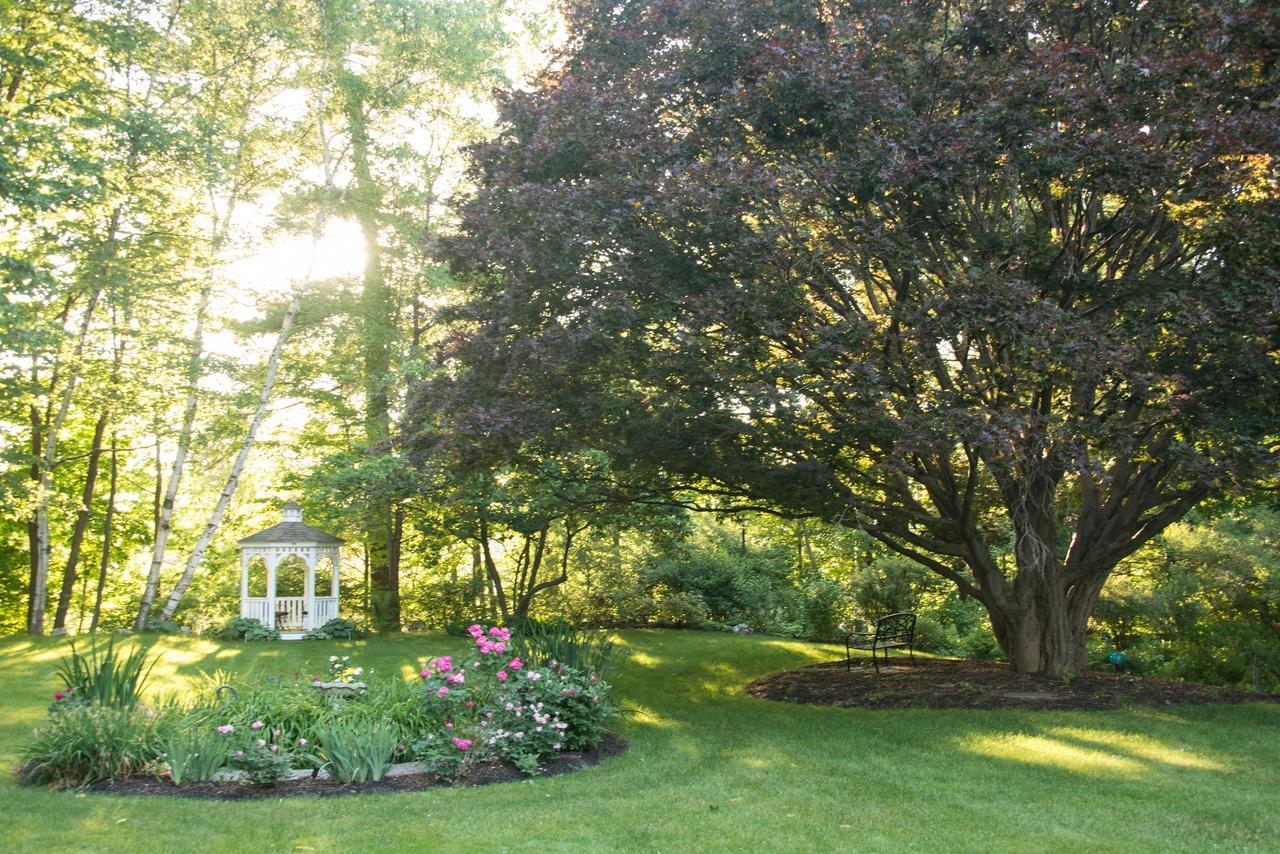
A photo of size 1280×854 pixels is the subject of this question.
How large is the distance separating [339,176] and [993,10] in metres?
14.1

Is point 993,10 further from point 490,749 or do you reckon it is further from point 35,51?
point 35,51

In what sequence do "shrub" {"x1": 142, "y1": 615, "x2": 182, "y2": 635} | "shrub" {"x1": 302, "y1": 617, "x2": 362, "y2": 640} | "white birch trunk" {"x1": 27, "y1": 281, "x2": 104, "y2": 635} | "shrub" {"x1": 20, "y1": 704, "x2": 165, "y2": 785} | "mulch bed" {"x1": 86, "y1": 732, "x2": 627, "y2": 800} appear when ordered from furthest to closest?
"shrub" {"x1": 302, "y1": 617, "x2": 362, "y2": 640} → "shrub" {"x1": 142, "y1": 615, "x2": 182, "y2": 635} → "white birch trunk" {"x1": 27, "y1": 281, "x2": 104, "y2": 635} → "shrub" {"x1": 20, "y1": 704, "x2": 165, "y2": 785} → "mulch bed" {"x1": 86, "y1": 732, "x2": 627, "y2": 800}

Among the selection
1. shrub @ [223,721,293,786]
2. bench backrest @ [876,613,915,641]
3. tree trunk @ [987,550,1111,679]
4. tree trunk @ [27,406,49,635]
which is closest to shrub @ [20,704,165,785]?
shrub @ [223,721,293,786]

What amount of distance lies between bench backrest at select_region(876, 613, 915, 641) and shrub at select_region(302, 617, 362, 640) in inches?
379

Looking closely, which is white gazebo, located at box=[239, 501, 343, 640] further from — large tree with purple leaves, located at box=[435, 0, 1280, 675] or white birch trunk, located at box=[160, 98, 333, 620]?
large tree with purple leaves, located at box=[435, 0, 1280, 675]

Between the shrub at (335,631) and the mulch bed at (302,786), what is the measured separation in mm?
11201

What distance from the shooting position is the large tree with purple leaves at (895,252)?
264 inches

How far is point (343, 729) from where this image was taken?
6.15 metres

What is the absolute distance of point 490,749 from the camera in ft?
20.9

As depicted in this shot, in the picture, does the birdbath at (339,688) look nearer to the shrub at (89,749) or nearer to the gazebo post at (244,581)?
the shrub at (89,749)

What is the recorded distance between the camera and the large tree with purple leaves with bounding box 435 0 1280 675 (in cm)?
670

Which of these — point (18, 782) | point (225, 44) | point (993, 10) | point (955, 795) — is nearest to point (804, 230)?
point (993, 10)

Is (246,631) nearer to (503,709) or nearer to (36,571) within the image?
(36,571)

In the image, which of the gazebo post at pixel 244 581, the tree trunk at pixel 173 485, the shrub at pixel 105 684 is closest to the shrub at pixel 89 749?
the shrub at pixel 105 684
